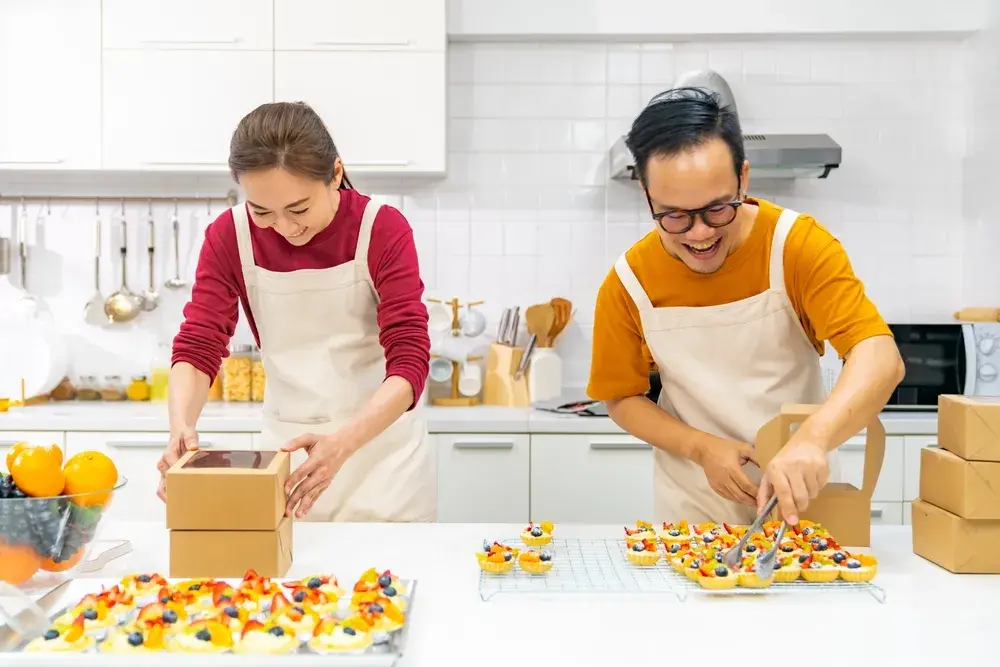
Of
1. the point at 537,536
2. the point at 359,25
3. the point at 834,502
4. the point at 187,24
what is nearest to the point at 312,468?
the point at 537,536

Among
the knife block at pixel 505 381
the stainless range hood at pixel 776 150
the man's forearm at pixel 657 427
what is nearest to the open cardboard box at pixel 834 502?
the man's forearm at pixel 657 427

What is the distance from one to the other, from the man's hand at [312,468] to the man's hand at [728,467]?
0.68 meters

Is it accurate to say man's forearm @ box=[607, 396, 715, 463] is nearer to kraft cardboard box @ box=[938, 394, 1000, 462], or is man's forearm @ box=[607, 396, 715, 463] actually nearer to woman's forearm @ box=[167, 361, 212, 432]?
kraft cardboard box @ box=[938, 394, 1000, 462]

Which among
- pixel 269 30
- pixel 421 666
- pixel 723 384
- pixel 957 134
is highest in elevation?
pixel 269 30

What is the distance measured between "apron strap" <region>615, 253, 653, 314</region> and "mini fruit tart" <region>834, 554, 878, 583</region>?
2.10 ft

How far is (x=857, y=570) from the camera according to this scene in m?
1.33

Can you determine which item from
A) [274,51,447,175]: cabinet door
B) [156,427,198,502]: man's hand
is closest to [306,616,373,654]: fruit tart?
[156,427,198,502]: man's hand

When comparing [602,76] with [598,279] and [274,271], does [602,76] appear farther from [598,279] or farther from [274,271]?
[274,271]

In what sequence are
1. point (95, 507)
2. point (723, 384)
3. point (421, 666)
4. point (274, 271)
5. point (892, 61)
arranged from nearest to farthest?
point (421, 666), point (95, 507), point (723, 384), point (274, 271), point (892, 61)

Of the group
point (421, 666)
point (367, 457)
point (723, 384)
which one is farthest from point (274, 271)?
point (421, 666)

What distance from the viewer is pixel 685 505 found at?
6.25 ft

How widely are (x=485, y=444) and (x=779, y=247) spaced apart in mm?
1497

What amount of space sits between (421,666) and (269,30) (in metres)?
2.65

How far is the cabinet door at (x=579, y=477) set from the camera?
2.98 m
